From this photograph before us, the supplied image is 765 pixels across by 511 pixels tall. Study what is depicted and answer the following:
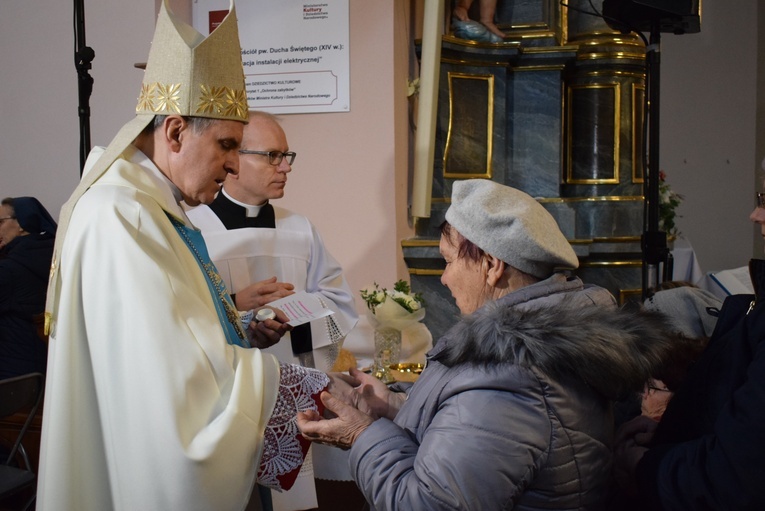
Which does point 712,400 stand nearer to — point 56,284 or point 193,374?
point 193,374

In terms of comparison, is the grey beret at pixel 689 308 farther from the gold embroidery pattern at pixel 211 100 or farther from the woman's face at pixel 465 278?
the gold embroidery pattern at pixel 211 100

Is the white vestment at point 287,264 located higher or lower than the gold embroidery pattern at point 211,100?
lower

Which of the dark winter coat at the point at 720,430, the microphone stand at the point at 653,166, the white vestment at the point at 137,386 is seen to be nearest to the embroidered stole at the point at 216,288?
the white vestment at the point at 137,386

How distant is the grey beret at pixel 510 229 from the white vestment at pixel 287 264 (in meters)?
1.53

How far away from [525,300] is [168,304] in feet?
2.62

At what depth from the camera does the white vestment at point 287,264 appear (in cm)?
336

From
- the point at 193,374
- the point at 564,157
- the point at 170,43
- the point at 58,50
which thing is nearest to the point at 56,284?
the point at 193,374

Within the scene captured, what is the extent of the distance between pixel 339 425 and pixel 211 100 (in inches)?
36.9

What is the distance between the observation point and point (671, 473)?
1.60 metres

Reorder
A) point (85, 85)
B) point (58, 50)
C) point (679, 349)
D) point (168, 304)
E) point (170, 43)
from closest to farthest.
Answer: point (168, 304) < point (679, 349) < point (170, 43) < point (85, 85) < point (58, 50)

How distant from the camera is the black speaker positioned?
3652 millimetres

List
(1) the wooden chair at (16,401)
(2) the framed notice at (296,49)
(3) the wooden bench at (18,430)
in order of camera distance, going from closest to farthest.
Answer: (1) the wooden chair at (16,401), (3) the wooden bench at (18,430), (2) the framed notice at (296,49)

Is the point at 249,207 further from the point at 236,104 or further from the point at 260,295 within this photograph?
the point at 236,104

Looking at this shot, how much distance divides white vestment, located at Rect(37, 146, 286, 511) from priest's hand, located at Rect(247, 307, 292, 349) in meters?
0.78
